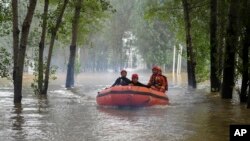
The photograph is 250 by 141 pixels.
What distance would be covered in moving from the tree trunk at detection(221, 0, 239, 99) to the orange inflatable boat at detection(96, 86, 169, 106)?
Result: 129 inches

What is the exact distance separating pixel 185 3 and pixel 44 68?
992 cm

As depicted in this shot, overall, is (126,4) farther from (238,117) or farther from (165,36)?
(238,117)

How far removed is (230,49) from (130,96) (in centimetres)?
449

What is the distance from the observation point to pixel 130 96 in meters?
17.7

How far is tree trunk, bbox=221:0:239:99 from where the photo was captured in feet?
58.9

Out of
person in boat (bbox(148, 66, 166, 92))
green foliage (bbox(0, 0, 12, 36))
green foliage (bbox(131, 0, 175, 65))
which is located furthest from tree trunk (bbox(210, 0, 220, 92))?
green foliage (bbox(131, 0, 175, 65))

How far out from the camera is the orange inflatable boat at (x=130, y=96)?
17.7 meters

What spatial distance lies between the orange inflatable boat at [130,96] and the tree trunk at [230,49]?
3.28 m

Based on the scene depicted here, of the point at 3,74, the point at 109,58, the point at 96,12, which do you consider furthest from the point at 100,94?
the point at 109,58

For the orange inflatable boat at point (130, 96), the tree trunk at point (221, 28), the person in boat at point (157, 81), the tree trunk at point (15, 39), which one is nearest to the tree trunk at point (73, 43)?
the person in boat at point (157, 81)

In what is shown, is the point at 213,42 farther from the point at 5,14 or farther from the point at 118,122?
the point at 118,122

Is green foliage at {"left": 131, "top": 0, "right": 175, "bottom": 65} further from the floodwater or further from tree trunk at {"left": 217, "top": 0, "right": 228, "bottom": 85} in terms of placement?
the floodwater

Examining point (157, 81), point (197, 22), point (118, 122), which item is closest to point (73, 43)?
point (197, 22)

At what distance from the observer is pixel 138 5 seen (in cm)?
7162
